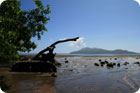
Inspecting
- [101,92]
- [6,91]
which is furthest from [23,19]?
[101,92]

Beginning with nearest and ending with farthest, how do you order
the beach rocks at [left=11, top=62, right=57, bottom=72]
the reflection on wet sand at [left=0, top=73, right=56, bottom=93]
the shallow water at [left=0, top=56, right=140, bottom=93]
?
the reflection on wet sand at [left=0, top=73, right=56, bottom=93] < the shallow water at [left=0, top=56, right=140, bottom=93] < the beach rocks at [left=11, top=62, right=57, bottom=72]

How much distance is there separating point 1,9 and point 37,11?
20.8 ft

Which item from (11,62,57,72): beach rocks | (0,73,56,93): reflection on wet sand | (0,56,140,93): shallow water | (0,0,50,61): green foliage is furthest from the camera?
(11,62,57,72): beach rocks

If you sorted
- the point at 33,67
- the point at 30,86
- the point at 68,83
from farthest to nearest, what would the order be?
the point at 33,67 < the point at 68,83 < the point at 30,86

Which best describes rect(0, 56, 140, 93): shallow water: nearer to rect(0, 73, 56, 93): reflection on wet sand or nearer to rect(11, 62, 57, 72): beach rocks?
A: rect(0, 73, 56, 93): reflection on wet sand

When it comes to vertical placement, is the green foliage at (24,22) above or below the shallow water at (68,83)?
above

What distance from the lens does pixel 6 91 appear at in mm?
7023

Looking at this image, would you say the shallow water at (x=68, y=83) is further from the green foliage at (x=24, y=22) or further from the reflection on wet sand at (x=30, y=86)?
the green foliage at (x=24, y=22)

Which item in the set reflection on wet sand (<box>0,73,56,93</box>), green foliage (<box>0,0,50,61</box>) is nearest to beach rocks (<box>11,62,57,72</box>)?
green foliage (<box>0,0,50,61</box>)

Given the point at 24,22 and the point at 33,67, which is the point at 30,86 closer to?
the point at 33,67

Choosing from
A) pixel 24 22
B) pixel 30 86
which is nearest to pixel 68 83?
pixel 30 86

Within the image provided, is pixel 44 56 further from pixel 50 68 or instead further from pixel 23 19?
pixel 23 19

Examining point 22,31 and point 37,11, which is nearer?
point 22,31

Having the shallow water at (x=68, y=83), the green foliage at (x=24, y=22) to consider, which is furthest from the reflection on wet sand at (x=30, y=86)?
the green foliage at (x=24, y=22)
